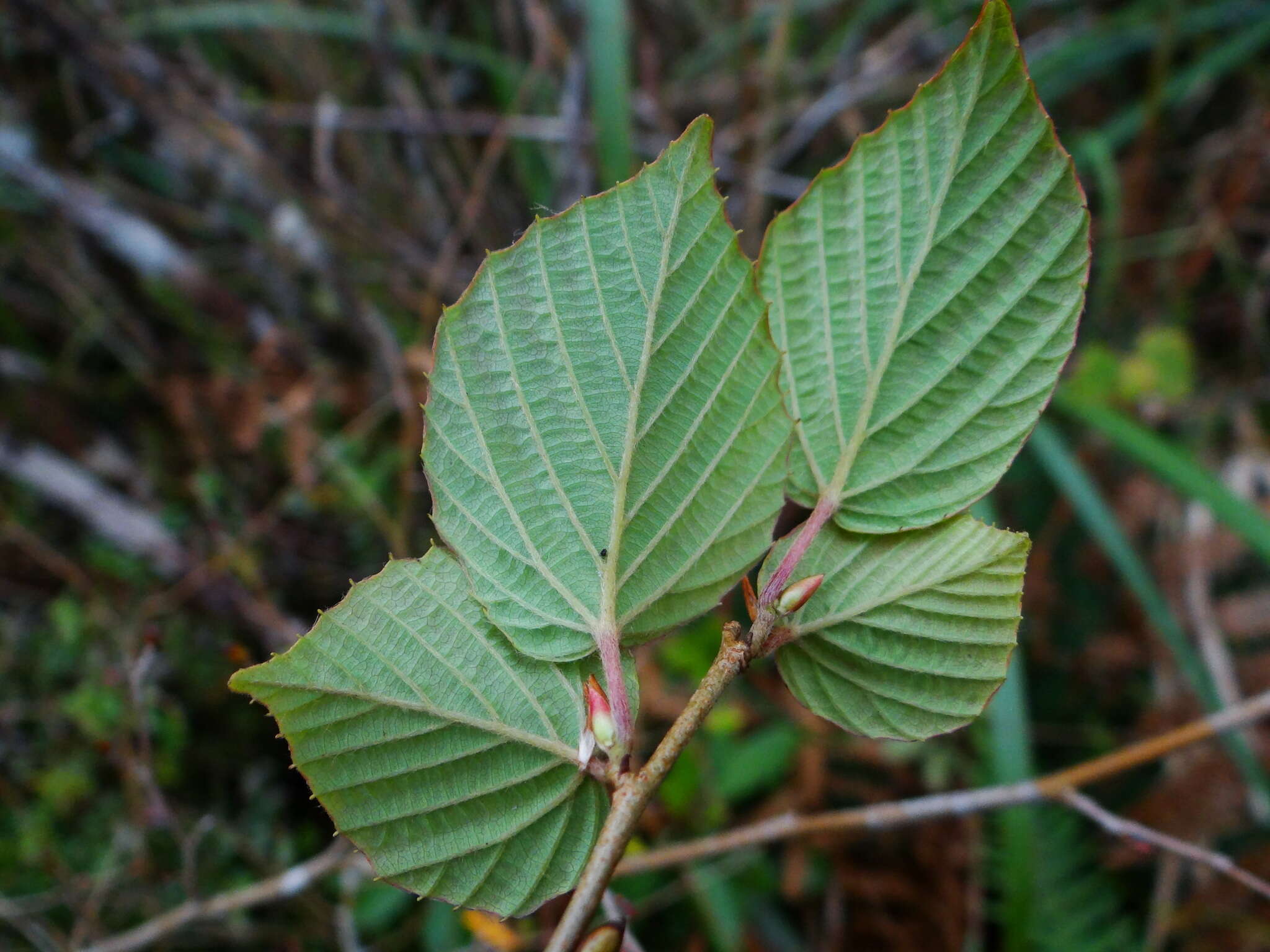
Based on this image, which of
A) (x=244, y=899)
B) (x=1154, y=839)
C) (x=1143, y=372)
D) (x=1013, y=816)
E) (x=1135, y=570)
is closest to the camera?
(x=1154, y=839)

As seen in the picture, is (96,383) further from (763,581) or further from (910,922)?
(910,922)

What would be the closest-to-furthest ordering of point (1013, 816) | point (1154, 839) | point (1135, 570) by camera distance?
point (1154, 839) < point (1013, 816) < point (1135, 570)

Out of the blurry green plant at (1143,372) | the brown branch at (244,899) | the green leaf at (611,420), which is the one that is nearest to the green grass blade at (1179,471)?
the blurry green plant at (1143,372)

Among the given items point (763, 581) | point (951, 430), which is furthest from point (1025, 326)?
point (763, 581)

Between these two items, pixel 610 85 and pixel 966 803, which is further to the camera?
pixel 610 85

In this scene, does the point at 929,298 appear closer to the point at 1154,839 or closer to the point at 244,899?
the point at 1154,839

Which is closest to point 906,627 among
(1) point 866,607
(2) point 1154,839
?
(1) point 866,607
